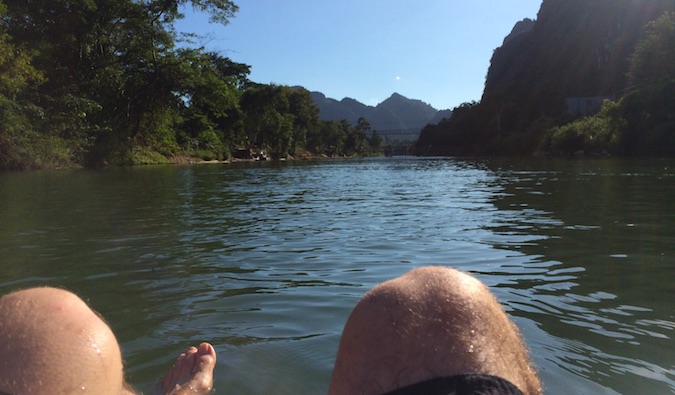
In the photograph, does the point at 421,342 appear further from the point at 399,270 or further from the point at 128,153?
the point at 128,153

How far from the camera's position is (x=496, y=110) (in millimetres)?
96062

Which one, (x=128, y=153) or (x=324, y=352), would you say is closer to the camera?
(x=324, y=352)

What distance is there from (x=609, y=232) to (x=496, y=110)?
9530cm

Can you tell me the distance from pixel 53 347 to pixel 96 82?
32300mm

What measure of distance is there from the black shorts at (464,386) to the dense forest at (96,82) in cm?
2580

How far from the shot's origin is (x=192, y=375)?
2254mm

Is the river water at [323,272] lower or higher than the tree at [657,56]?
lower

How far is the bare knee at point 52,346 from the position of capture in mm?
1117

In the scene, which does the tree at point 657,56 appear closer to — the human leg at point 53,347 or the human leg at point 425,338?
the human leg at point 425,338

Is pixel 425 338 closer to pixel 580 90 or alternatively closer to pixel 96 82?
pixel 96 82

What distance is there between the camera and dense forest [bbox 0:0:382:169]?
24406mm

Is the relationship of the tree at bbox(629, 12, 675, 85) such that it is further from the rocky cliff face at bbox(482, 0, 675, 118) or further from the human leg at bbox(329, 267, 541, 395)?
the human leg at bbox(329, 267, 541, 395)

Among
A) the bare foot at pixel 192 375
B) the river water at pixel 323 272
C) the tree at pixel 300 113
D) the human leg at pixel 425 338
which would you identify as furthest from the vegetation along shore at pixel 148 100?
the human leg at pixel 425 338

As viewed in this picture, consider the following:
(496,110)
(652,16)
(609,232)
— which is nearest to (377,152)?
(496,110)
